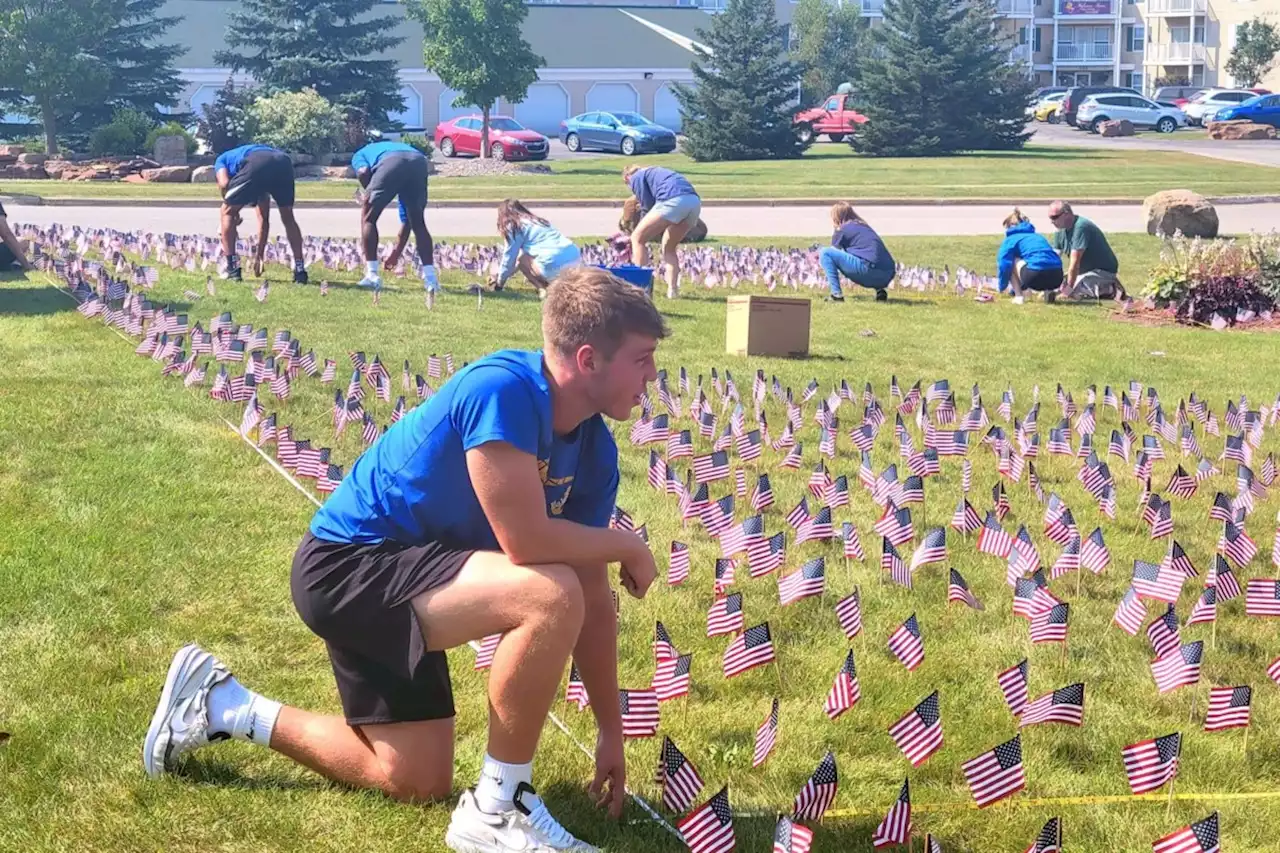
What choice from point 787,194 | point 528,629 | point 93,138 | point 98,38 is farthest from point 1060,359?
point 98,38

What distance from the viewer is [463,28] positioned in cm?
4078

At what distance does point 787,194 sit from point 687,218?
667 inches

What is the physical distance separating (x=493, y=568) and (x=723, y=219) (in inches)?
863

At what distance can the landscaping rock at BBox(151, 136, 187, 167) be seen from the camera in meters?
35.1

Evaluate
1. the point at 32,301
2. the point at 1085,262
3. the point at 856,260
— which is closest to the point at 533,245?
the point at 856,260

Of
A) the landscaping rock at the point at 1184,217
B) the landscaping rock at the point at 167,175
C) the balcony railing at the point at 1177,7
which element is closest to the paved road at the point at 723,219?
the landscaping rock at the point at 1184,217

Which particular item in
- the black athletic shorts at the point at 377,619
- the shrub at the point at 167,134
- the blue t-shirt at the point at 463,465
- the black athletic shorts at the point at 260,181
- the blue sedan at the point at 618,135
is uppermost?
the blue sedan at the point at 618,135

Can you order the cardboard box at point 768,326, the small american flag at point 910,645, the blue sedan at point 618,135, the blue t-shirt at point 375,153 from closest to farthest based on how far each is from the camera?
the small american flag at point 910,645 < the cardboard box at point 768,326 < the blue t-shirt at point 375,153 < the blue sedan at point 618,135

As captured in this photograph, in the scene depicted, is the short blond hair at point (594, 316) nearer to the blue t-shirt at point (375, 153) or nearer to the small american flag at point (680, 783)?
the small american flag at point (680, 783)

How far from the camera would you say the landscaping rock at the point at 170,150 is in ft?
115

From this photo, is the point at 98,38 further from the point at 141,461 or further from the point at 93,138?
the point at 141,461

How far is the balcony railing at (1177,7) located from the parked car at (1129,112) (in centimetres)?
2551

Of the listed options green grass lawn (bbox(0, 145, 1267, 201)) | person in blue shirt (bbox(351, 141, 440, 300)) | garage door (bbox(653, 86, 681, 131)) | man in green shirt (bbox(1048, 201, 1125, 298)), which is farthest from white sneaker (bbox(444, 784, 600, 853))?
garage door (bbox(653, 86, 681, 131))

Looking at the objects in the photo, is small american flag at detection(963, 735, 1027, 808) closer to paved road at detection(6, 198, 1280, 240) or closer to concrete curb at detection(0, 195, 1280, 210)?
paved road at detection(6, 198, 1280, 240)
